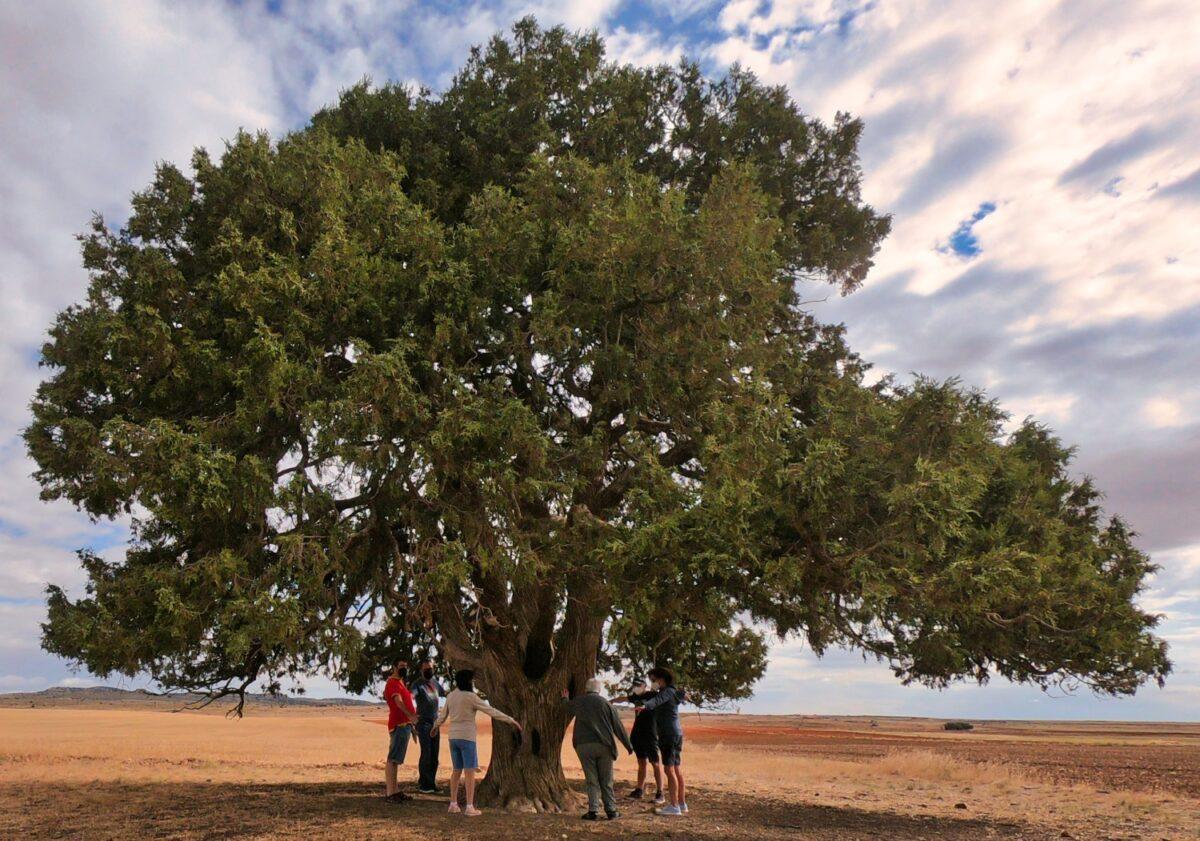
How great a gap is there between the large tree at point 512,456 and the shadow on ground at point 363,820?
2.04 meters

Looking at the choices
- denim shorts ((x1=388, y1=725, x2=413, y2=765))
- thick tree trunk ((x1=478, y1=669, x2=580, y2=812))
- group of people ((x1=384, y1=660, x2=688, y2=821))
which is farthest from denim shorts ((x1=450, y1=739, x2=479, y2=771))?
thick tree trunk ((x1=478, y1=669, x2=580, y2=812))

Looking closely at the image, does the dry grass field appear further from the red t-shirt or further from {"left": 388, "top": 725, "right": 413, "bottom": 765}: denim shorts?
the red t-shirt

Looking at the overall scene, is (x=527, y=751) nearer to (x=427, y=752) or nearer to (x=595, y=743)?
(x=427, y=752)

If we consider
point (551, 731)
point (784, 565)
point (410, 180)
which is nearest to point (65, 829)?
point (551, 731)

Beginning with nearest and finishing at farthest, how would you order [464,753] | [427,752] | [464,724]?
[464,724], [464,753], [427,752]

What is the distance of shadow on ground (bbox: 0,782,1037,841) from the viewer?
10609mm

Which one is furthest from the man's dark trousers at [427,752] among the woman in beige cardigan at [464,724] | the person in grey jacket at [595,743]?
the person in grey jacket at [595,743]

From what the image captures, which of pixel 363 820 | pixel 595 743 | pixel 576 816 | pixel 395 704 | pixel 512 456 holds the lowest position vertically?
pixel 576 816

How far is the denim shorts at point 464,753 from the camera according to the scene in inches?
447

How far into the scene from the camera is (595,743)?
11.8 metres

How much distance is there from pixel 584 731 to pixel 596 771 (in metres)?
0.68

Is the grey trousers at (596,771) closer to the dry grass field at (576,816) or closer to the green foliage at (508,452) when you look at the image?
the dry grass field at (576,816)

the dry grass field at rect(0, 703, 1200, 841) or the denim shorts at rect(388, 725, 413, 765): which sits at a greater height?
the denim shorts at rect(388, 725, 413, 765)

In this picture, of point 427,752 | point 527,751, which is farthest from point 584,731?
point 427,752
